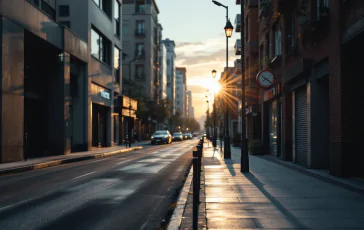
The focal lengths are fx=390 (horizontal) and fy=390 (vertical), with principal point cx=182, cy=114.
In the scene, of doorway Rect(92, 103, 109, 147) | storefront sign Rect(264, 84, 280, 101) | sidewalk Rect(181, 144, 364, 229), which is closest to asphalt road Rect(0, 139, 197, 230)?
sidewalk Rect(181, 144, 364, 229)

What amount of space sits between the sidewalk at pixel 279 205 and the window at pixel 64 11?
22.4m

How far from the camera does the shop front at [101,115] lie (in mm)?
32812

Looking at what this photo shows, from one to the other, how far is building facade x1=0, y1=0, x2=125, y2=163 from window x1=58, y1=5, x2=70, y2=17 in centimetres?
7

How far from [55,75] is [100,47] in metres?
11.0

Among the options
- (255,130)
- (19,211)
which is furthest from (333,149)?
(255,130)

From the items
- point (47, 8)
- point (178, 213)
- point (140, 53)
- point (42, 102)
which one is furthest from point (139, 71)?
point (178, 213)

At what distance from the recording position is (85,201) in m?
7.98

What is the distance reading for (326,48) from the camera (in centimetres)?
→ 1241

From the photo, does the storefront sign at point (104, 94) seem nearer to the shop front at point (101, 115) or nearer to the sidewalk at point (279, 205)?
the shop front at point (101, 115)

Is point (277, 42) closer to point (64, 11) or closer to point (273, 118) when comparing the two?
point (273, 118)

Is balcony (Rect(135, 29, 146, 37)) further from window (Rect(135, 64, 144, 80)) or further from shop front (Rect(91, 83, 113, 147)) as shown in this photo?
shop front (Rect(91, 83, 113, 147))

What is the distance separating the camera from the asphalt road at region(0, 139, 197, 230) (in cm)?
612

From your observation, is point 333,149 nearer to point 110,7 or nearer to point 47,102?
point 47,102

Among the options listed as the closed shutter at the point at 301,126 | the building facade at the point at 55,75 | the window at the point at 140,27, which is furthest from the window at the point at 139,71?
the closed shutter at the point at 301,126
